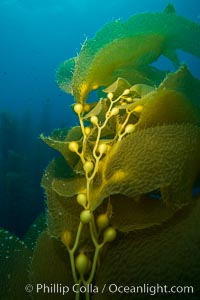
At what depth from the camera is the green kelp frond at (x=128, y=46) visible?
3.18ft

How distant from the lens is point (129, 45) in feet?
3.28

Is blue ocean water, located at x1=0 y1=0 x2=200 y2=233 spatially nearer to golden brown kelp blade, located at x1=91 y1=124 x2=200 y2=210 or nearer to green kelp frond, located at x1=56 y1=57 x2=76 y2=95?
green kelp frond, located at x1=56 y1=57 x2=76 y2=95

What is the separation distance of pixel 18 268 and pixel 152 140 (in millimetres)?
625

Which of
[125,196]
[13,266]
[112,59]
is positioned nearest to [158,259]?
[125,196]

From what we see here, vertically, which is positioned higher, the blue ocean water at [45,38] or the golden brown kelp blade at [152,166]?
the blue ocean water at [45,38]

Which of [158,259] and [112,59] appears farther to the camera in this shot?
[112,59]

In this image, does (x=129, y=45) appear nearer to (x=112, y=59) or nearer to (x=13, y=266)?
(x=112, y=59)

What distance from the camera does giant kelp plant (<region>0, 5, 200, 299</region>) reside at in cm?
73

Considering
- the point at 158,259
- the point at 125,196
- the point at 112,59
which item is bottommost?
the point at 158,259

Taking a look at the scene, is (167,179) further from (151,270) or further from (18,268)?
(18,268)

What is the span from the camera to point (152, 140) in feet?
2.53

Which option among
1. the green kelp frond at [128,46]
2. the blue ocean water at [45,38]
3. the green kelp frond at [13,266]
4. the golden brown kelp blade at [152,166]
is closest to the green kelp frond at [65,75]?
the green kelp frond at [128,46]

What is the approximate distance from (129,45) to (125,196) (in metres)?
0.52

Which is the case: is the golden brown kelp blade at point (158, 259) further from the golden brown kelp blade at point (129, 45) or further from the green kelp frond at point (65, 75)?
the green kelp frond at point (65, 75)
